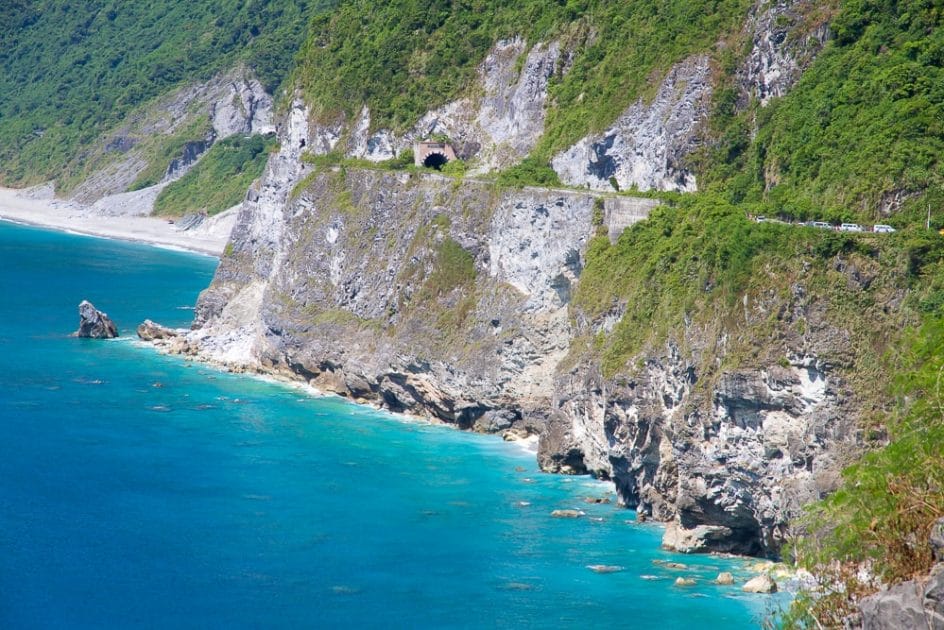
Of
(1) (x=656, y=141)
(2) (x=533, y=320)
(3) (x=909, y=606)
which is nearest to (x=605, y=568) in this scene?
(2) (x=533, y=320)

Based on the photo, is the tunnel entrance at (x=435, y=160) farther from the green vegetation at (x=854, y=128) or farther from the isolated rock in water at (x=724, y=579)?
the isolated rock in water at (x=724, y=579)

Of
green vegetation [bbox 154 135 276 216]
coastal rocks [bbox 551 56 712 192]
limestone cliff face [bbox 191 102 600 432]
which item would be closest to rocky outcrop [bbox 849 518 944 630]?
limestone cliff face [bbox 191 102 600 432]

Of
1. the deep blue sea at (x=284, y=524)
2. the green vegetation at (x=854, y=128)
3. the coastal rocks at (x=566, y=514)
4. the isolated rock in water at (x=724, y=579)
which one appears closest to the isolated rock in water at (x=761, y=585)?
the isolated rock in water at (x=724, y=579)

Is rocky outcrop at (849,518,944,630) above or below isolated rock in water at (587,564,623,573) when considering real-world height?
above

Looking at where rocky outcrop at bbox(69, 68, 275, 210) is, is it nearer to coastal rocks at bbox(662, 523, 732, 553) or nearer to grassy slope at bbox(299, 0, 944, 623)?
grassy slope at bbox(299, 0, 944, 623)

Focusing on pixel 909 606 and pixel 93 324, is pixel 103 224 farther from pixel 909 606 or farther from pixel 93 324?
pixel 909 606
